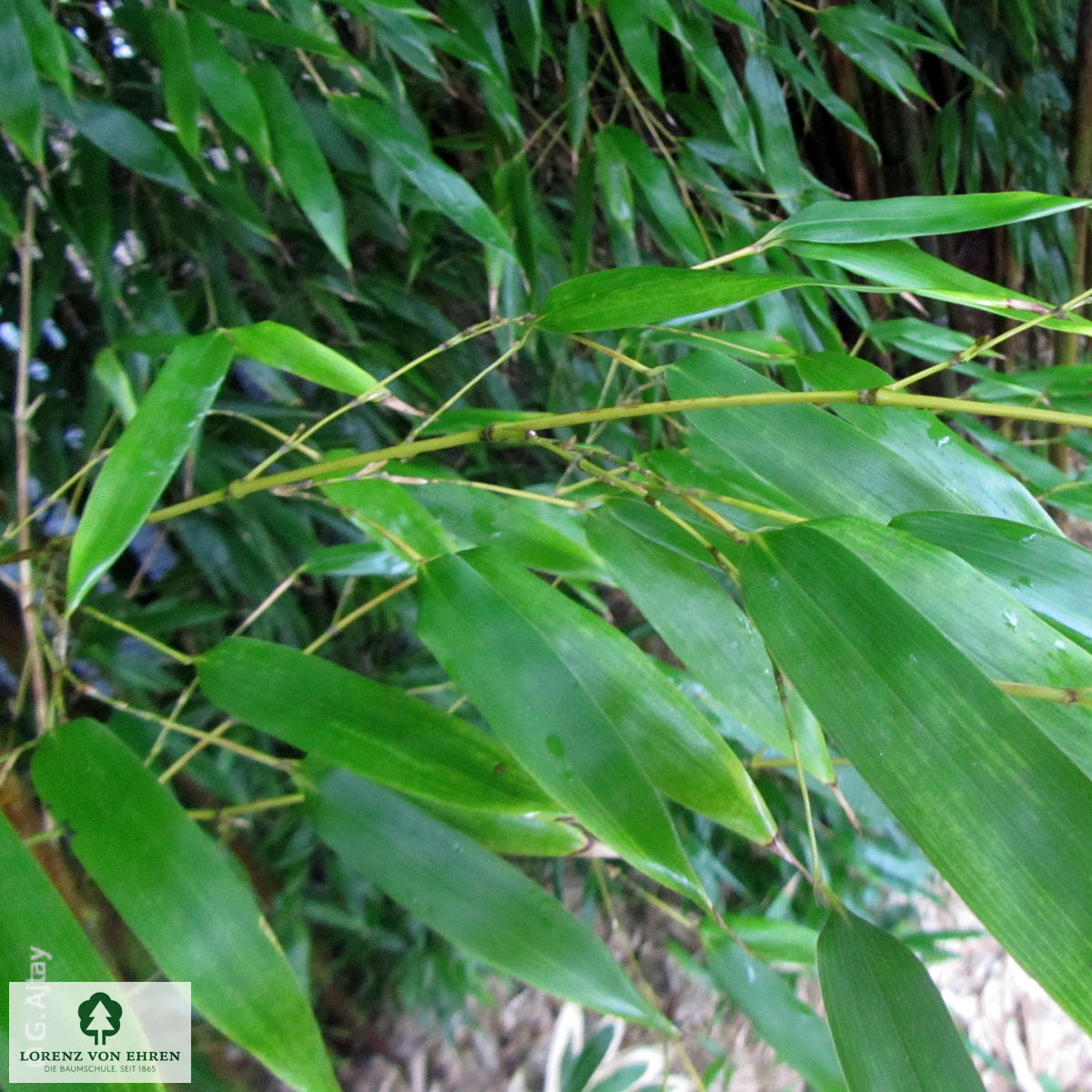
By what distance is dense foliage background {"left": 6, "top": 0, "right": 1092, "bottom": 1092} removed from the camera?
0.25m

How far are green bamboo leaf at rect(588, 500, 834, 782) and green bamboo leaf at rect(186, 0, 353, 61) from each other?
339 mm

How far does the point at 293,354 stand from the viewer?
386mm

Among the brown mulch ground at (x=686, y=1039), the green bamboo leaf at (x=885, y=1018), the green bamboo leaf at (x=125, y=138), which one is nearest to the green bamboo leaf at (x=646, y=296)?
the green bamboo leaf at (x=885, y=1018)

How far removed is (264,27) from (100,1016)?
51 cm

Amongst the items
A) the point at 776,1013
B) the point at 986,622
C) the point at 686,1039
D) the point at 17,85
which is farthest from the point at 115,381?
the point at 686,1039

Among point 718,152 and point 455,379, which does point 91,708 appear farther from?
point 718,152

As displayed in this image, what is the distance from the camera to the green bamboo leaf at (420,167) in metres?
0.53

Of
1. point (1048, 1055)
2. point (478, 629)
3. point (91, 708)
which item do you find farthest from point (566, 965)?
point (1048, 1055)

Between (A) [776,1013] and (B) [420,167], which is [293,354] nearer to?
(B) [420,167]

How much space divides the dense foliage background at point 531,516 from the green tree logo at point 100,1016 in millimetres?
28

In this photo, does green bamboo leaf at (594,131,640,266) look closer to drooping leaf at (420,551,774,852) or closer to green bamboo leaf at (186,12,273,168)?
green bamboo leaf at (186,12,273,168)

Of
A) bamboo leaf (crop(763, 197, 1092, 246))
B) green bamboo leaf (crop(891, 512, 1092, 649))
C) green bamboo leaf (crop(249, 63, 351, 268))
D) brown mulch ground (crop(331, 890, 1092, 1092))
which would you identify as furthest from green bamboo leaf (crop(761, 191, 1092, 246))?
brown mulch ground (crop(331, 890, 1092, 1092))

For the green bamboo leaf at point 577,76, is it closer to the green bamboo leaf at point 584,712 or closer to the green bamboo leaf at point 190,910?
the green bamboo leaf at point 584,712

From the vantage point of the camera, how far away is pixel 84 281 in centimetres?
70
